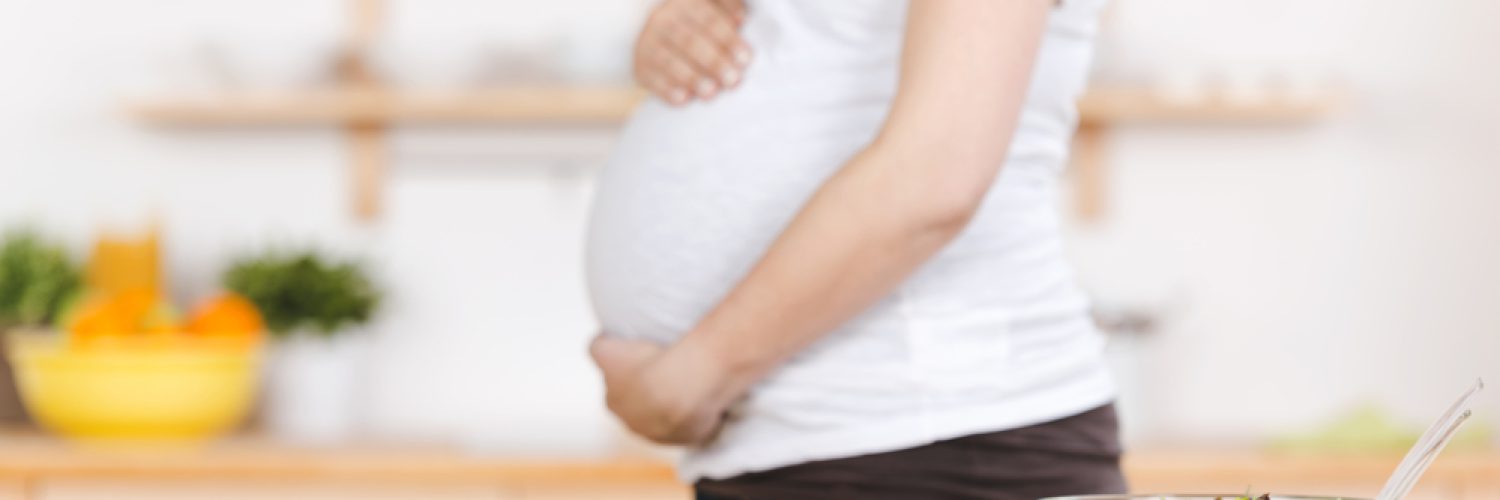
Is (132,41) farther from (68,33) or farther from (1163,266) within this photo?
(1163,266)

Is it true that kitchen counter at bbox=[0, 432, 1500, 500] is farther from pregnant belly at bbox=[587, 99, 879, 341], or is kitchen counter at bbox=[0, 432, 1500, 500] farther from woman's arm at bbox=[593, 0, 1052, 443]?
woman's arm at bbox=[593, 0, 1052, 443]

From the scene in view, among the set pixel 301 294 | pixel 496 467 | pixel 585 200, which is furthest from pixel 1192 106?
pixel 301 294

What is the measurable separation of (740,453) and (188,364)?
5.05ft

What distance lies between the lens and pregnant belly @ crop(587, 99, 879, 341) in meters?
0.74

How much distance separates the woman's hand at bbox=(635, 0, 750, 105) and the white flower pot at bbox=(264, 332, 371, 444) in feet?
4.93

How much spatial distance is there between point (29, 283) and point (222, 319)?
37 centimetres

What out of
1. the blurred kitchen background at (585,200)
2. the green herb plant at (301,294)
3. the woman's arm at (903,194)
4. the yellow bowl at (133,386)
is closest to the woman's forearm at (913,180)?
the woman's arm at (903,194)

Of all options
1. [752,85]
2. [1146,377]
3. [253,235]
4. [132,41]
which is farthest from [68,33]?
[752,85]

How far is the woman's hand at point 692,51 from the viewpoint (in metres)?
0.78

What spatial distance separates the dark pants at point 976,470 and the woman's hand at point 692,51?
0.64 ft

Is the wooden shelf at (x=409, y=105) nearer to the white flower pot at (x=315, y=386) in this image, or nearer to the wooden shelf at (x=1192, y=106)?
the white flower pot at (x=315, y=386)

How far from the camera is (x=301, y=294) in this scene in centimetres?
227

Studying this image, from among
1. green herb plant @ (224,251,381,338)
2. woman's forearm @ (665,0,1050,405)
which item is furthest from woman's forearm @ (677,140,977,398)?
green herb plant @ (224,251,381,338)

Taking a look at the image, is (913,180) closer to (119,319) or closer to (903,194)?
(903,194)
